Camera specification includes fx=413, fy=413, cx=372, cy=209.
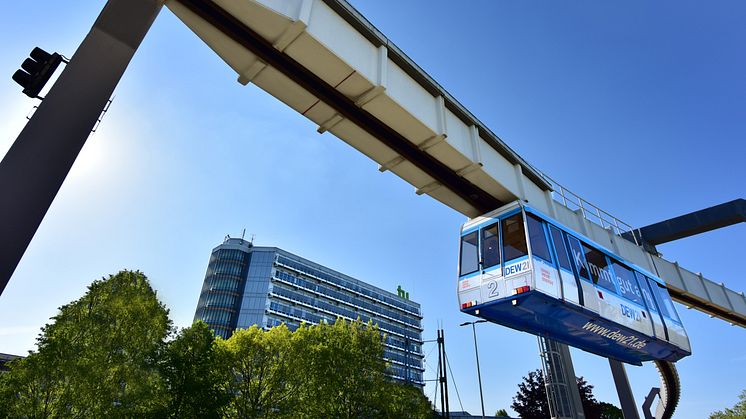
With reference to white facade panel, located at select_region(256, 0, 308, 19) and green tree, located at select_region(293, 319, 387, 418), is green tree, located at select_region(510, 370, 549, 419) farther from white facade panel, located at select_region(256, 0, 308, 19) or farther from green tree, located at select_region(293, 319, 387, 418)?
white facade panel, located at select_region(256, 0, 308, 19)

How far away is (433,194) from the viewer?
12.5 m

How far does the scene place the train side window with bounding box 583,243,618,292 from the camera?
11992 millimetres

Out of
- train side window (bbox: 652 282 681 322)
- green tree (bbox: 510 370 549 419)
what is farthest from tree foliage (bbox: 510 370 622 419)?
train side window (bbox: 652 282 681 322)

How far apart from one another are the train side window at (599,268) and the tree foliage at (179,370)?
58.2 feet

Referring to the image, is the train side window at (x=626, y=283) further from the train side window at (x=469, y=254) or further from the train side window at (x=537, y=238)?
the train side window at (x=469, y=254)

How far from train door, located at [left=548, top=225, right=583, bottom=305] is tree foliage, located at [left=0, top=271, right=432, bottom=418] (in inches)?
665

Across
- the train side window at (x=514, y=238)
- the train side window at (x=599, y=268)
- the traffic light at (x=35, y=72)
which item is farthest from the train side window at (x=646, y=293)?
the traffic light at (x=35, y=72)

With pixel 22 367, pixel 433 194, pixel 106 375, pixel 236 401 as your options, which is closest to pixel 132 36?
pixel 433 194

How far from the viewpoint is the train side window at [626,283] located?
12.9 m

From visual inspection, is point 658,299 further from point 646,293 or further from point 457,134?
point 457,134

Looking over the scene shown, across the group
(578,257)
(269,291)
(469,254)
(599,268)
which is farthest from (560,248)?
(269,291)

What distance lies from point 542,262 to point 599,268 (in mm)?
3312

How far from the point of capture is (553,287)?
1019 cm

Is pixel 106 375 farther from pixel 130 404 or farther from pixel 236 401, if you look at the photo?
pixel 236 401
